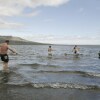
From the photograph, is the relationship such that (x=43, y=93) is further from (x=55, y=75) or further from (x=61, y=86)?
(x=55, y=75)

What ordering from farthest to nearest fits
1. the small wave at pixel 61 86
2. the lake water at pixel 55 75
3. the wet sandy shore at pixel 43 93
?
the lake water at pixel 55 75 < the small wave at pixel 61 86 < the wet sandy shore at pixel 43 93

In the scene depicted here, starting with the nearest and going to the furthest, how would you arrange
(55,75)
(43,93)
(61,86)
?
(43,93), (61,86), (55,75)

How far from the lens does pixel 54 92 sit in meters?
11.9

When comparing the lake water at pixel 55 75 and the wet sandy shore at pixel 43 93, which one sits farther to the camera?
the lake water at pixel 55 75

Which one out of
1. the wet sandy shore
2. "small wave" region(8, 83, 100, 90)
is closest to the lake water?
"small wave" region(8, 83, 100, 90)

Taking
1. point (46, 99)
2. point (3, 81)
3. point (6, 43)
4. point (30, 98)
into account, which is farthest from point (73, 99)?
point (6, 43)

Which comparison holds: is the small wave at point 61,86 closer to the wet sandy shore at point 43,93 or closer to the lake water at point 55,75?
the lake water at point 55,75

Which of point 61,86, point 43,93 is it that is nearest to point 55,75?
point 61,86

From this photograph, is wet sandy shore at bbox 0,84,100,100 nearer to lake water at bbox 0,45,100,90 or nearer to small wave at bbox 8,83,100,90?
small wave at bbox 8,83,100,90

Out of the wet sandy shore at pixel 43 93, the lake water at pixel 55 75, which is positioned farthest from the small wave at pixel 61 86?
the wet sandy shore at pixel 43 93

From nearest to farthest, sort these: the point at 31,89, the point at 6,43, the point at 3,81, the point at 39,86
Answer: the point at 31,89
the point at 39,86
the point at 3,81
the point at 6,43

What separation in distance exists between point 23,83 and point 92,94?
416 cm

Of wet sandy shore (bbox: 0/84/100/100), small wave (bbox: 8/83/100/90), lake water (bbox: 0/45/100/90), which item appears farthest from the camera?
lake water (bbox: 0/45/100/90)

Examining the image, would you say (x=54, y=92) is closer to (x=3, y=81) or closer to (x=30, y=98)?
(x=30, y=98)
